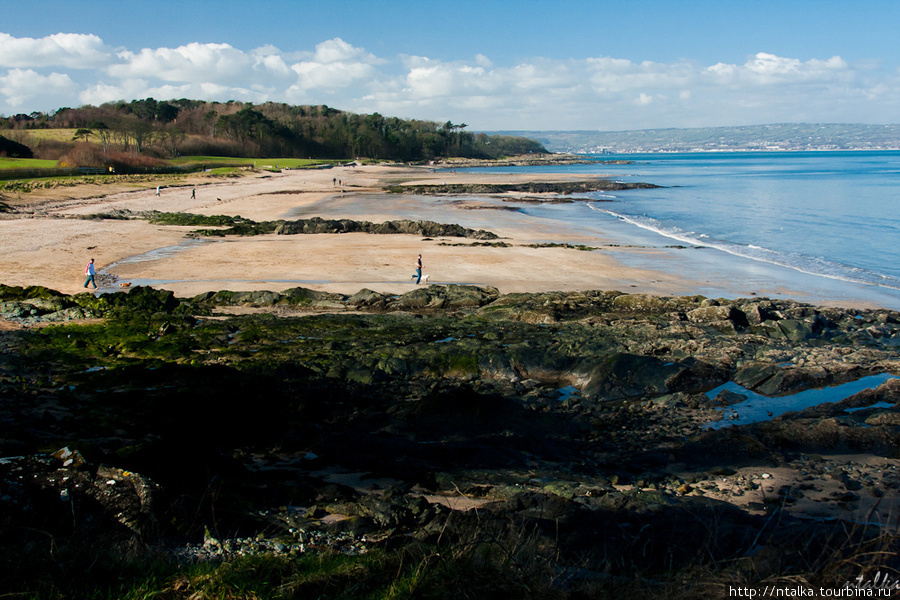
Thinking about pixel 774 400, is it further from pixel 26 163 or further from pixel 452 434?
pixel 26 163

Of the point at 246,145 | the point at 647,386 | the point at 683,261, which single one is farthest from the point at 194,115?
the point at 647,386

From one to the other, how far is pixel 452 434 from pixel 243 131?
124 metres

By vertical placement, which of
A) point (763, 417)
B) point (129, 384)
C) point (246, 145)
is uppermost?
point (246, 145)

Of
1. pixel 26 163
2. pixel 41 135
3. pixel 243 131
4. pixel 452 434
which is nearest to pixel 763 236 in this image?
pixel 452 434

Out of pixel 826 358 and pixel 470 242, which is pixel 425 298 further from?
pixel 470 242

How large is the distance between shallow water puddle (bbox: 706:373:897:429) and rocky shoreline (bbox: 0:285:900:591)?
5.3 inches

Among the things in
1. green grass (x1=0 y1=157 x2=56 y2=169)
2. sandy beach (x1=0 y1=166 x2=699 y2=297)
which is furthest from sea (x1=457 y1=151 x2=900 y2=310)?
green grass (x1=0 y1=157 x2=56 y2=169)

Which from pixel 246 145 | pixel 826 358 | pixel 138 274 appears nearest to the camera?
pixel 826 358

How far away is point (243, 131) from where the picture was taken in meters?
120

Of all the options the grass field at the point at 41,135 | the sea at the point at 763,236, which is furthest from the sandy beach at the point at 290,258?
the grass field at the point at 41,135

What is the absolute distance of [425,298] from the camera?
16297mm

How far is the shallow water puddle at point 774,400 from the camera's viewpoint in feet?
30.4

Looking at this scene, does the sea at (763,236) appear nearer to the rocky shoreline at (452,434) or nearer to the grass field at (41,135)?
the rocky shoreline at (452,434)

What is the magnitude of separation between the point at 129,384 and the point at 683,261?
68.3 ft
